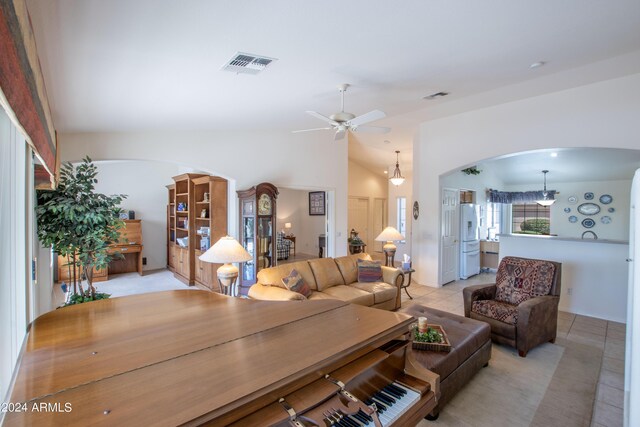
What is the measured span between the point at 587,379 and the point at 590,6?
325cm

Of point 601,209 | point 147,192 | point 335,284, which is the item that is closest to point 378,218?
point 601,209

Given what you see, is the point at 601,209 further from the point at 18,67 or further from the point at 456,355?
the point at 18,67

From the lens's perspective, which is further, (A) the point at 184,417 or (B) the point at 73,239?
(B) the point at 73,239

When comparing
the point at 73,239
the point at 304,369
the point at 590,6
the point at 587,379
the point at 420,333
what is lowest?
the point at 587,379

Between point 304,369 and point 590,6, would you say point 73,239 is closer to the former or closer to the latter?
point 304,369

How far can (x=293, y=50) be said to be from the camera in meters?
2.58

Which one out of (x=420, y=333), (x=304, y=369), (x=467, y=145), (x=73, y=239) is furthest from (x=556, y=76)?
(x=73, y=239)

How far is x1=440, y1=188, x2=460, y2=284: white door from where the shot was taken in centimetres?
629

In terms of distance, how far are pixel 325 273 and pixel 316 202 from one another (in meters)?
5.70

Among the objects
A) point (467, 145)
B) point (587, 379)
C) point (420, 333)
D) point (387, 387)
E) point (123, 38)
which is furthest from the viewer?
point (467, 145)

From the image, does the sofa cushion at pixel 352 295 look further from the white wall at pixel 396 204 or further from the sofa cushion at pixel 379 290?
the white wall at pixel 396 204

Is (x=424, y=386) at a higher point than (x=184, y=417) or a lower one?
lower

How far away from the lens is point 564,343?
3668 mm

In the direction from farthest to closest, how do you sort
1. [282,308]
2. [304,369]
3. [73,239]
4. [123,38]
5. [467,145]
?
1. [467,145]
2. [73,239]
3. [123,38]
4. [282,308]
5. [304,369]
